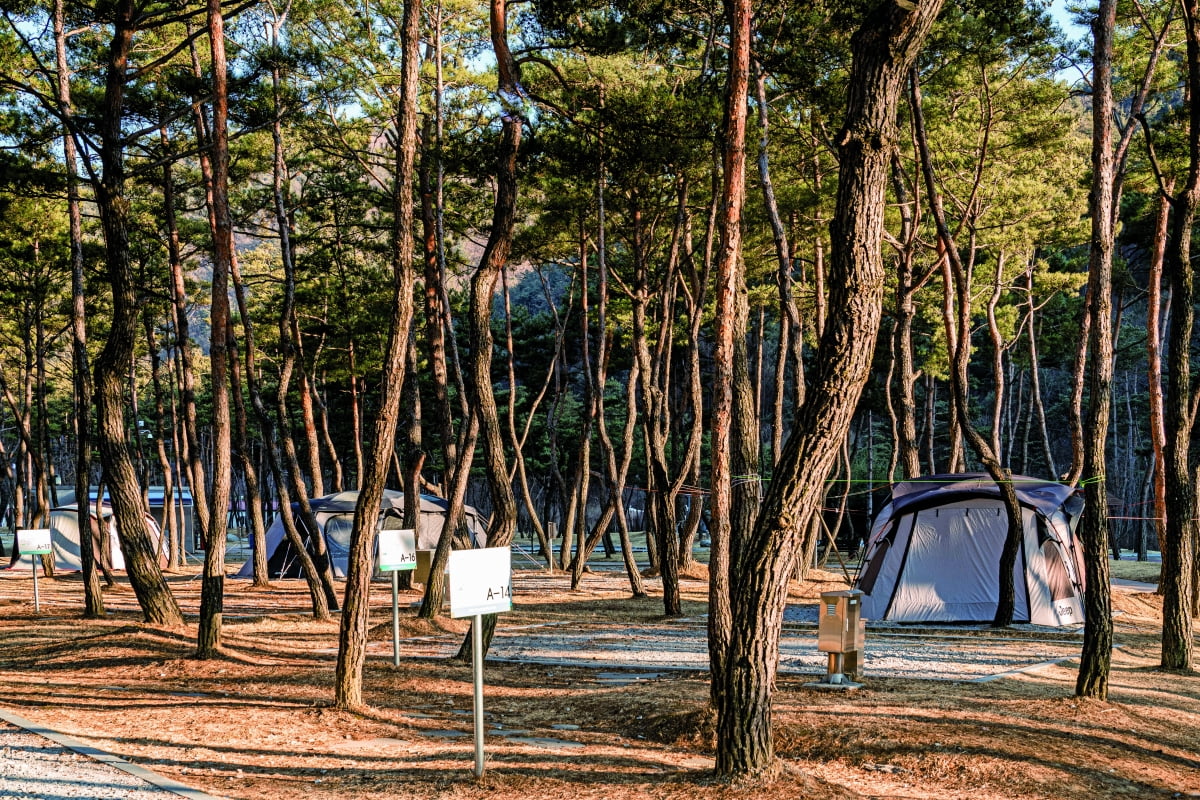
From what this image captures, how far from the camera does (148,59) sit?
15070mm

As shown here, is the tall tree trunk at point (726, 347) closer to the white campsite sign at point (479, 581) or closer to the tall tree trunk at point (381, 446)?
the white campsite sign at point (479, 581)

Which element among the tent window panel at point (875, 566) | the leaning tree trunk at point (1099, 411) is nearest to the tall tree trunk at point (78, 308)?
the tent window panel at point (875, 566)

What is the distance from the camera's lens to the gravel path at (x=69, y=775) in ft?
17.9

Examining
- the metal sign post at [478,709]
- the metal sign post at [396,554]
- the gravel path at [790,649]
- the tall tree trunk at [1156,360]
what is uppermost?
the tall tree trunk at [1156,360]

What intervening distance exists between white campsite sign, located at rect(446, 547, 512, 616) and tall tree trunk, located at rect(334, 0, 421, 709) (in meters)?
1.78

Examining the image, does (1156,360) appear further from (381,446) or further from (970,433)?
(381,446)

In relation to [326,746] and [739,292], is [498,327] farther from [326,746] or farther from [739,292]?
[326,746]

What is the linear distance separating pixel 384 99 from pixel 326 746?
42.5ft

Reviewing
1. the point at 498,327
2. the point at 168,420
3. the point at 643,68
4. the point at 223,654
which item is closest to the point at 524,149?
the point at 643,68

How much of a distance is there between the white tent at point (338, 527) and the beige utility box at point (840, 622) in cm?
1352

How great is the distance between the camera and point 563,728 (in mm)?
7305

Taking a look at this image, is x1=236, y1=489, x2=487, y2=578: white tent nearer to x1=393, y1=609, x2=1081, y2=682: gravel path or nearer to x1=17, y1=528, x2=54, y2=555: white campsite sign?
x1=17, y1=528, x2=54, y2=555: white campsite sign

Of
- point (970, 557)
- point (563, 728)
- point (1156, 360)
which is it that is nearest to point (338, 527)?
point (970, 557)

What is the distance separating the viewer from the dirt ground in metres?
5.78
